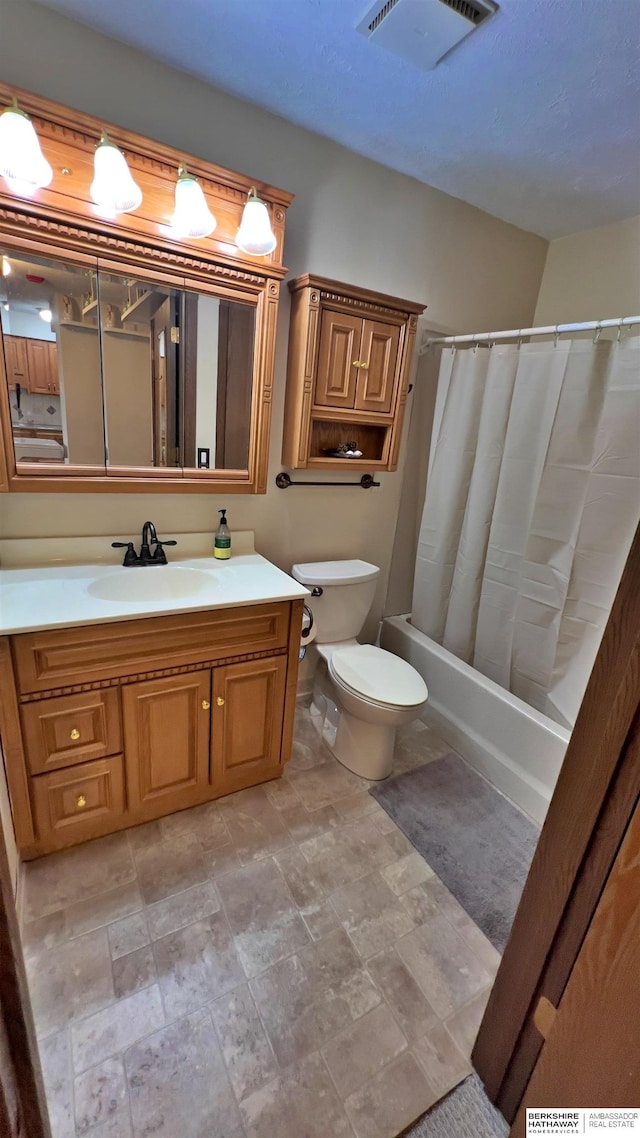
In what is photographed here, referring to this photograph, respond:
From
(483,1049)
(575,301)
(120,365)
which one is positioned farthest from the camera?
(575,301)

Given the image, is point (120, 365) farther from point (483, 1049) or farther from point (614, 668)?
point (483, 1049)

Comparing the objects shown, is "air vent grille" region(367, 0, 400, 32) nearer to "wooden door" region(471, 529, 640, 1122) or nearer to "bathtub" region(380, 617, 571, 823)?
"wooden door" region(471, 529, 640, 1122)

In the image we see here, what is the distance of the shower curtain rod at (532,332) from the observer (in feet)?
5.17

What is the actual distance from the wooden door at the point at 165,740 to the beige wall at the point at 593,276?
233 centimetres

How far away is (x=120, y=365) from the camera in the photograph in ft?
4.94

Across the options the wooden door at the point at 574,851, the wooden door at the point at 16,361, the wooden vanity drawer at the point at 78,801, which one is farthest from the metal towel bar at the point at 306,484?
the wooden door at the point at 574,851

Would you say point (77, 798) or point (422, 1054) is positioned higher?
point (77, 798)

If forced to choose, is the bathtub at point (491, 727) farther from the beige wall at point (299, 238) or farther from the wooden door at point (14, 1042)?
the wooden door at point (14, 1042)

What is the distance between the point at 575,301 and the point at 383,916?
8.72 feet

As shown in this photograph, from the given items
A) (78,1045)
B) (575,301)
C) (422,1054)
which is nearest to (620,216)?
(575,301)

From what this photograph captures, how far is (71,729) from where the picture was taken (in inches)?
53.0

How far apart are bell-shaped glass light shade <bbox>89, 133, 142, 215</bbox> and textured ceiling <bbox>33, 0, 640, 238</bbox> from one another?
1.10 feet

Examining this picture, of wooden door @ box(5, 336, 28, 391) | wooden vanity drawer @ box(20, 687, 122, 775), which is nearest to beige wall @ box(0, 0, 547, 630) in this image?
wooden door @ box(5, 336, 28, 391)

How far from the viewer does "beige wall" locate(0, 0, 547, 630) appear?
1.32m
